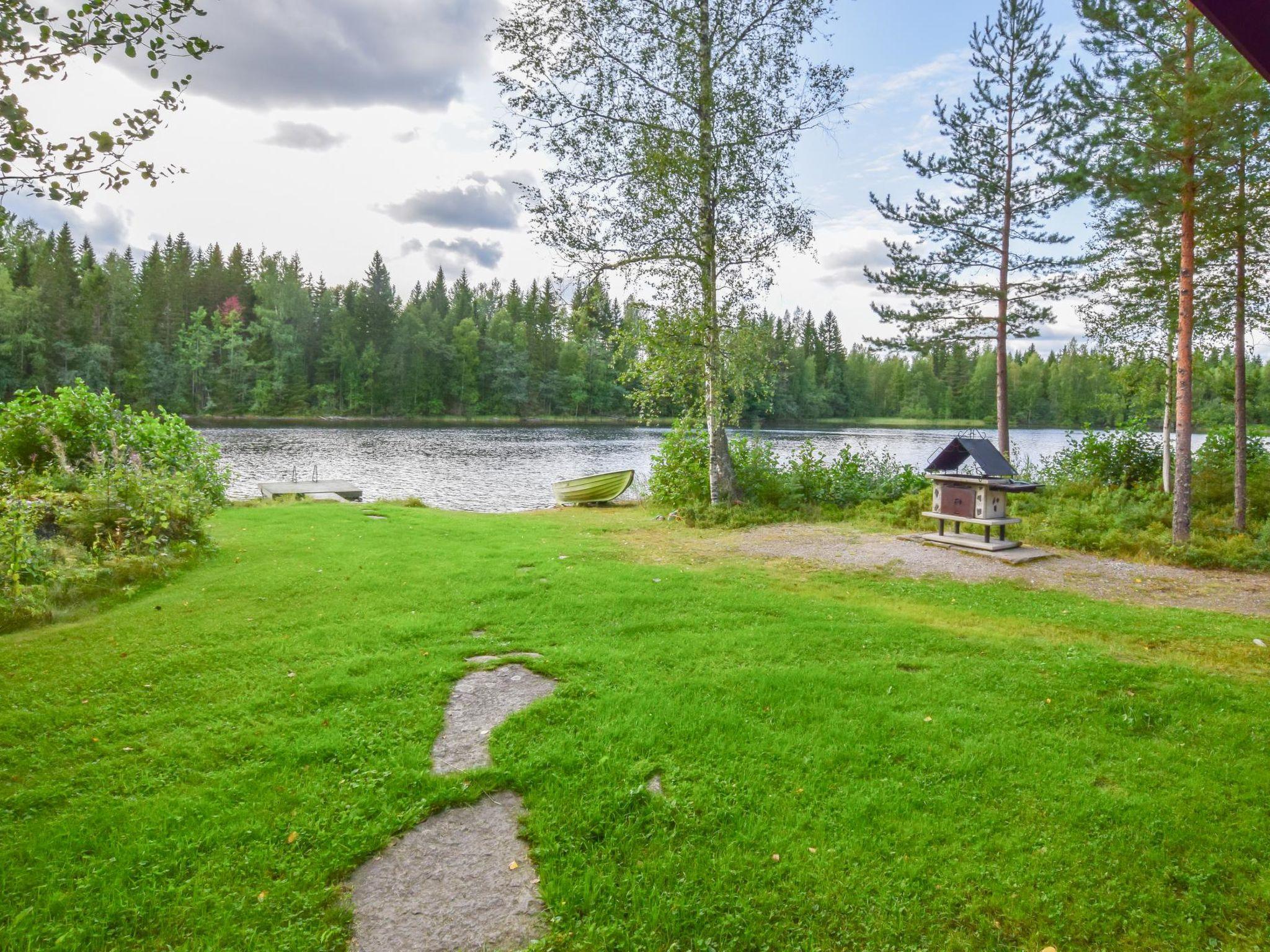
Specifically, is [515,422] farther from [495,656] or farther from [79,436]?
[495,656]

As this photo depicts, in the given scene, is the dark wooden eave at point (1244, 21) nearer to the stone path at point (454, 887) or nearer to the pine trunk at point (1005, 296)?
the stone path at point (454, 887)

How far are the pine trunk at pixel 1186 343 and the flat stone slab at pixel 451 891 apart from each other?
40.2ft

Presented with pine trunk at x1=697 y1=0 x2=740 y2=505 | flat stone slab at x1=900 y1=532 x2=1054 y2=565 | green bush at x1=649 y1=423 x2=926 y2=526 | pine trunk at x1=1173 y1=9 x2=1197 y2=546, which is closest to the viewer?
flat stone slab at x1=900 y1=532 x2=1054 y2=565

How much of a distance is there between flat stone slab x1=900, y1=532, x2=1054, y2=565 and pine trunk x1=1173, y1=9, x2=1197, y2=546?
90.8 inches

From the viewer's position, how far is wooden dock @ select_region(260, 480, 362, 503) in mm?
19316

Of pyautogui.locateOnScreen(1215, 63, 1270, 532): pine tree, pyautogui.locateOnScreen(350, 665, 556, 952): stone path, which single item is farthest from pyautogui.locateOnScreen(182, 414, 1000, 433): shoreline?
pyautogui.locateOnScreen(350, 665, 556, 952): stone path

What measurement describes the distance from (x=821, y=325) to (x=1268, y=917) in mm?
98714

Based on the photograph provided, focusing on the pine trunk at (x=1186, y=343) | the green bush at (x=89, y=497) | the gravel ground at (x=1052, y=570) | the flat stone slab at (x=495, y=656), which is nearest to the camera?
the flat stone slab at (x=495, y=656)

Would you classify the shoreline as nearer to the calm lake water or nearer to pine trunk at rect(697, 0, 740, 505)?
the calm lake water

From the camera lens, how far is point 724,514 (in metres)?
13.8

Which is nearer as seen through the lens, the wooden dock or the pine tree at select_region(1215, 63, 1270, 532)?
the pine tree at select_region(1215, 63, 1270, 532)

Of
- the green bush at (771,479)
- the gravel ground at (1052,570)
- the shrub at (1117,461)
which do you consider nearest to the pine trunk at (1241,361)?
the shrub at (1117,461)

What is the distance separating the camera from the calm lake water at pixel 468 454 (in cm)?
2375

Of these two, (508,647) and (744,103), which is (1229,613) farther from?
(744,103)
